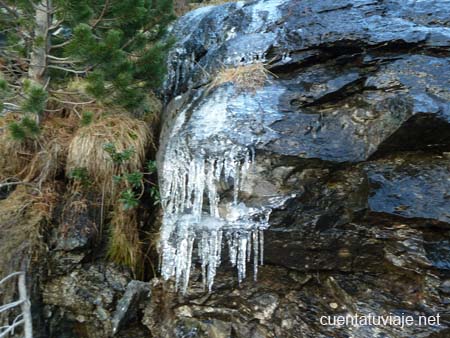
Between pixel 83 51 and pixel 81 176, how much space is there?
107 centimetres

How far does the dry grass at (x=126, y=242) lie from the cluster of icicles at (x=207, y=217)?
0.56 m

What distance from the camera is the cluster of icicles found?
2254mm

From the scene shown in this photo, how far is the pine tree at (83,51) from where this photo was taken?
2467 millimetres

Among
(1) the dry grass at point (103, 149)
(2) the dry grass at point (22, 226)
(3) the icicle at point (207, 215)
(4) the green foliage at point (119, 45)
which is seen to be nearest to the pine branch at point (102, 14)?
(4) the green foliage at point (119, 45)

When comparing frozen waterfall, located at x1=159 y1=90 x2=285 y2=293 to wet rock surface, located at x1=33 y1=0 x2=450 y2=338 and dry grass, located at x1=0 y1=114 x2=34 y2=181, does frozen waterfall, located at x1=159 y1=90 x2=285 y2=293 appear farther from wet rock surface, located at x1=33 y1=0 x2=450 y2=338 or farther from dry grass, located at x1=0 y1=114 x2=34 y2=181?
dry grass, located at x1=0 y1=114 x2=34 y2=181

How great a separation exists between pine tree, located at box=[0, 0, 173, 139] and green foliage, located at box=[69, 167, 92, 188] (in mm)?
526

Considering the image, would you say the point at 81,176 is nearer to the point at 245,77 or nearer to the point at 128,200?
the point at 128,200

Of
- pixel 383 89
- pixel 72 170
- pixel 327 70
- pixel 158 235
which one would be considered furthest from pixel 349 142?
pixel 72 170

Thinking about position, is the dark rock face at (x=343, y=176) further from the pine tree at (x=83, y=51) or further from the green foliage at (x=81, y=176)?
the green foliage at (x=81, y=176)

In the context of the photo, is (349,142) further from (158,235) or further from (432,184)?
(158,235)

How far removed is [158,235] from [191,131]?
96cm

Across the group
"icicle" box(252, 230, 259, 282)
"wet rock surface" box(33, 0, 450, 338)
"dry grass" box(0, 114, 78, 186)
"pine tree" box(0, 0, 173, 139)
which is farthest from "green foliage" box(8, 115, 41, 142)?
"icicle" box(252, 230, 259, 282)

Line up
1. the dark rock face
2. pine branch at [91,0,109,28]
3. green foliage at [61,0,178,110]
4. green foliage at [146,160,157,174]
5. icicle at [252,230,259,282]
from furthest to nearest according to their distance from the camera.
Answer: green foliage at [146,160,157,174], pine branch at [91,0,109,28], green foliage at [61,0,178,110], icicle at [252,230,259,282], the dark rock face

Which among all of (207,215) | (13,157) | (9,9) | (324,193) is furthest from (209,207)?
(9,9)
